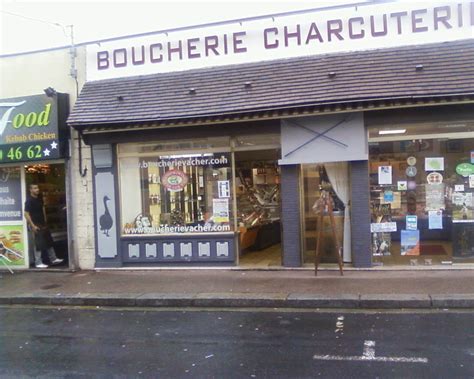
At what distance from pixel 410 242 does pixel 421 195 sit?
920mm

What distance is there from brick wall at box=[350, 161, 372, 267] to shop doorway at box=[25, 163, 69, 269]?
6.76 metres

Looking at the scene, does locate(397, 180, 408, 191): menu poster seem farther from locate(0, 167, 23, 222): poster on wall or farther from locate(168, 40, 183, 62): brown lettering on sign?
locate(0, 167, 23, 222): poster on wall

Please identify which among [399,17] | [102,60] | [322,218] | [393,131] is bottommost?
[322,218]

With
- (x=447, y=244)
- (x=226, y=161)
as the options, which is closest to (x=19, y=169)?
(x=226, y=161)

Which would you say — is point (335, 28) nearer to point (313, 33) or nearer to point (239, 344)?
point (313, 33)

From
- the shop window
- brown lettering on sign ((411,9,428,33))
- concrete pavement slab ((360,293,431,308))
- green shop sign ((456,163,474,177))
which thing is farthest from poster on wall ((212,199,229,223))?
brown lettering on sign ((411,9,428,33))

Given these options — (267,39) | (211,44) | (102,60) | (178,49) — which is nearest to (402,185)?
(267,39)

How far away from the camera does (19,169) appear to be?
1230cm

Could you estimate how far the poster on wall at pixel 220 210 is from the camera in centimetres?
1101

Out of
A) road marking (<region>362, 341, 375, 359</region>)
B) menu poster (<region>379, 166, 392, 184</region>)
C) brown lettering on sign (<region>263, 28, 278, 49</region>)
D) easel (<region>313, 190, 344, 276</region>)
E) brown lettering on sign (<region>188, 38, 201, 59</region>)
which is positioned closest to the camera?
road marking (<region>362, 341, 375, 359</region>)

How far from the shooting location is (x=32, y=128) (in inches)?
458

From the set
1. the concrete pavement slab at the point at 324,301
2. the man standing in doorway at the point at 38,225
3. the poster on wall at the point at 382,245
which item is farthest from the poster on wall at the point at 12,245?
the poster on wall at the point at 382,245

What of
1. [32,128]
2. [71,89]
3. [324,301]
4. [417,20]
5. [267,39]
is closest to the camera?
[324,301]

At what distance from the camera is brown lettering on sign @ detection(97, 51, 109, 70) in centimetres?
1152
